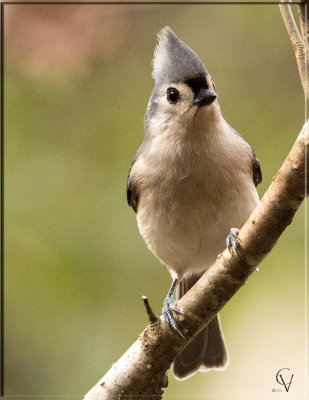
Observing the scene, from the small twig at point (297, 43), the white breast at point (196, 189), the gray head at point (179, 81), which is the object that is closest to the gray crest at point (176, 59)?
the gray head at point (179, 81)

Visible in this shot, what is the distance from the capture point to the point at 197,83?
2.35 metres

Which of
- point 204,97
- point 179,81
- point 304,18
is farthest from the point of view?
point 179,81

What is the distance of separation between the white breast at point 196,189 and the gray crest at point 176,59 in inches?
8.9

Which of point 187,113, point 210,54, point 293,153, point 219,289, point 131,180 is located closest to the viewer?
point 293,153

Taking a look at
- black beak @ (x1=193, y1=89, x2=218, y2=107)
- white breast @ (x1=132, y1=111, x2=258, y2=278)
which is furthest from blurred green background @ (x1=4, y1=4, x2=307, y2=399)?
black beak @ (x1=193, y1=89, x2=218, y2=107)

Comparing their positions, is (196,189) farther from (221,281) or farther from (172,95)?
(221,281)

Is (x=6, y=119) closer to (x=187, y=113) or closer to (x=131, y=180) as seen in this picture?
(x=131, y=180)

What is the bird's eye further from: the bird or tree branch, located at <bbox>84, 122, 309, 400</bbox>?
tree branch, located at <bbox>84, 122, 309, 400</bbox>

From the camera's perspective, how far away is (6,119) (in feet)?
9.47

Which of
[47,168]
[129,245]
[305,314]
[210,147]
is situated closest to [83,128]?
[47,168]

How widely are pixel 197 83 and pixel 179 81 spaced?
0.09m

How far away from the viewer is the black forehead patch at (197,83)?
2.35 m

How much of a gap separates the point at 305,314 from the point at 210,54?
1.24 m

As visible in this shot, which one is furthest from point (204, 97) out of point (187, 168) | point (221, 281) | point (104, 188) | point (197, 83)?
point (104, 188)
